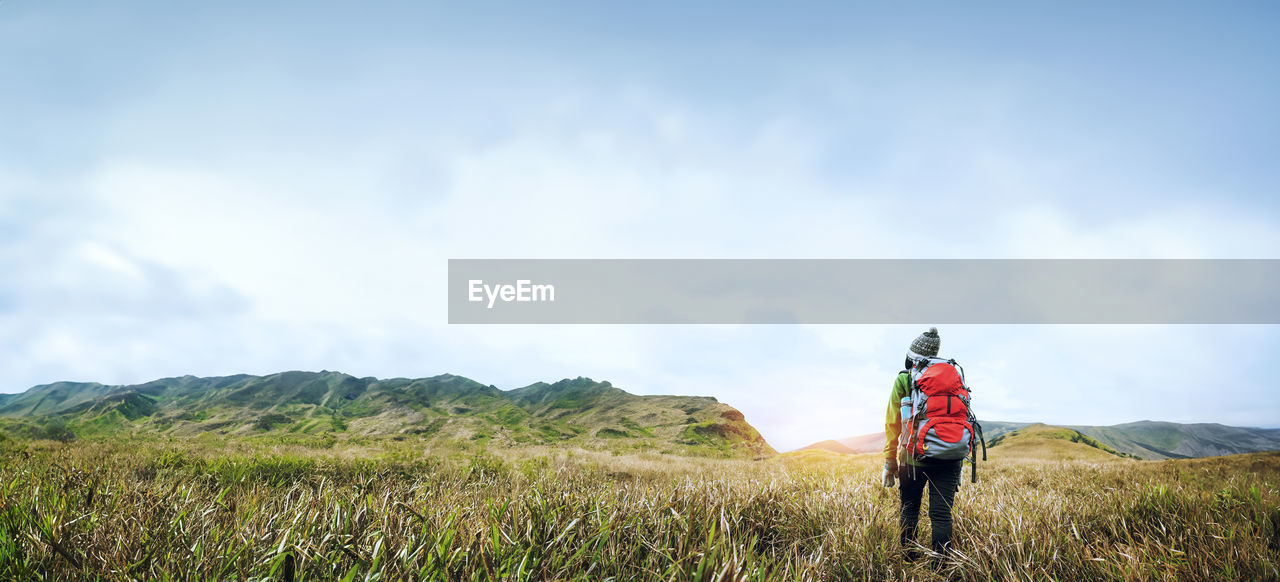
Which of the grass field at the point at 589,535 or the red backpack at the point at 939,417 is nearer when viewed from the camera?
the grass field at the point at 589,535

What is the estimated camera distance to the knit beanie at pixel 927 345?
550 centimetres

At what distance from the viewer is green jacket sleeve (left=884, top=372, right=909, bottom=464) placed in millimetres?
5566

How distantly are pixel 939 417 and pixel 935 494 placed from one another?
853 millimetres

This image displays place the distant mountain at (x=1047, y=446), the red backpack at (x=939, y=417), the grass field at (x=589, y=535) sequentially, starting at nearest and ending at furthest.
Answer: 1. the grass field at (x=589, y=535)
2. the red backpack at (x=939, y=417)
3. the distant mountain at (x=1047, y=446)

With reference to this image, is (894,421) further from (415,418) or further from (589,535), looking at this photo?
(415,418)

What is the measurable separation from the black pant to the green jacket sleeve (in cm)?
20

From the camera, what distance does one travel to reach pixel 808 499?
6.09m

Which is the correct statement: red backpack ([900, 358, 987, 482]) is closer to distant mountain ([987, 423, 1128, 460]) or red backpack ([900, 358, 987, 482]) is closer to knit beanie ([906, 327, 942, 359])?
knit beanie ([906, 327, 942, 359])

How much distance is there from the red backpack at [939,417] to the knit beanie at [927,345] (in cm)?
10

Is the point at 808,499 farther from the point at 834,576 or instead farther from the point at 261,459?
the point at 261,459

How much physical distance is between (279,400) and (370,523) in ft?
181

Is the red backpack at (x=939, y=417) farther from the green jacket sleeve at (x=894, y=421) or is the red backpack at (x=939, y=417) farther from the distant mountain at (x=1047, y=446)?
the distant mountain at (x=1047, y=446)

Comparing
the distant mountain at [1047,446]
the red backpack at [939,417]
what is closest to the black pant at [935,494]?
the red backpack at [939,417]

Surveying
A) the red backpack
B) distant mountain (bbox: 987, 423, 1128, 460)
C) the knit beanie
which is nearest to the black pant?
the red backpack
